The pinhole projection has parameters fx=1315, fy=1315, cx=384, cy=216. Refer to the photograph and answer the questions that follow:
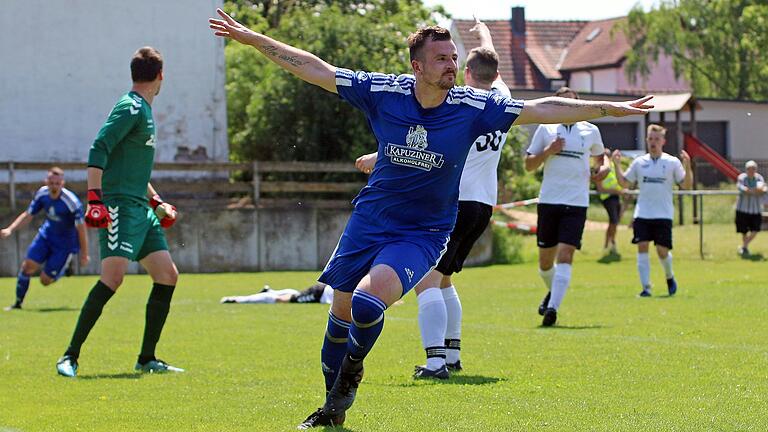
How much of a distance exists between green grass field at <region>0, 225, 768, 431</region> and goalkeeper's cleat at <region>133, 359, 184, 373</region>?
6.8 inches

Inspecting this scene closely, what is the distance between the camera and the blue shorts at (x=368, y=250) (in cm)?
656

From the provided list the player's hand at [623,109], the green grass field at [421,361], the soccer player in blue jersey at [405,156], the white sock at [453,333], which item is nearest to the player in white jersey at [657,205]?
the green grass field at [421,361]

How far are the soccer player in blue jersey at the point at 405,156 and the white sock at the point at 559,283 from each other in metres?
5.68

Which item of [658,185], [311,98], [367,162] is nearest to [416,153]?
[367,162]

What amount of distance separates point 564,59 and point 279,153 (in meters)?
52.5

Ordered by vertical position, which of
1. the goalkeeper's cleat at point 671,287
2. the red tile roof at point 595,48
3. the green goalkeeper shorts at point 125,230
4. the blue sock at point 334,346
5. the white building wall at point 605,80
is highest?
the red tile roof at point 595,48

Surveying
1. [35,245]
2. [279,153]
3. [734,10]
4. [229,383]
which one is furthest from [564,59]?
[229,383]

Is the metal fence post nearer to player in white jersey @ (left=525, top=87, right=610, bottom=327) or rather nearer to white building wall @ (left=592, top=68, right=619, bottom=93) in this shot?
player in white jersey @ (left=525, top=87, right=610, bottom=327)

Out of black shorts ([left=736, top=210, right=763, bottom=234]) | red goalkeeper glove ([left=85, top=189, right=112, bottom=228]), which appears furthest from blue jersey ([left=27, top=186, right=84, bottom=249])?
black shorts ([left=736, top=210, right=763, bottom=234])

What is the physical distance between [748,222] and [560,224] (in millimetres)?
14528

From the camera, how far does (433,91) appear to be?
665cm

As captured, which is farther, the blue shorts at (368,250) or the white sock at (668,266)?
the white sock at (668,266)

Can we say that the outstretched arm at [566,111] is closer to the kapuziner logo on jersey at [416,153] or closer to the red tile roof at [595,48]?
the kapuziner logo on jersey at [416,153]

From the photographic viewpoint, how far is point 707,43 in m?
60.8
